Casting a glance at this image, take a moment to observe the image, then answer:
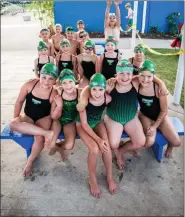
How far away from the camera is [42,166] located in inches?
163

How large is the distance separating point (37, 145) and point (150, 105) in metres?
1.94

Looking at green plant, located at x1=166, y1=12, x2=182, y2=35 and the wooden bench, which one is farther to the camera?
green plant, located at x1=166, y1=12, x2=182, y2=35

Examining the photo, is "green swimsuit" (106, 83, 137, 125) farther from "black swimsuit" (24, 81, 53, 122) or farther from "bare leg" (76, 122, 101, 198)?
"black swimsuit" (24, 81, 53, 122)

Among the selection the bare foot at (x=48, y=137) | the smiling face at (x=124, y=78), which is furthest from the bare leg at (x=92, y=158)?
the smiling face at (x=124, y=78)

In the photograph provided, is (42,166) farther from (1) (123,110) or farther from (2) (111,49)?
(2) (111,49)

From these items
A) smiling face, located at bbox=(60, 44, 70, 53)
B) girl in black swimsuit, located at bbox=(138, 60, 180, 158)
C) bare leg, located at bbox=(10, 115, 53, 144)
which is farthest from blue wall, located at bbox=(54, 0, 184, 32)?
bare leg, located at bbox=(10, 115, 53, 144)

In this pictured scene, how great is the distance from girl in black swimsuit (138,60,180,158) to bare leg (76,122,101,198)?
894 millimetres

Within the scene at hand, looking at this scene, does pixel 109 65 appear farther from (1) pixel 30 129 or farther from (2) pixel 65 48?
(1) pixel 30 129

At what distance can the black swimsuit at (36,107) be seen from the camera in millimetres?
3822

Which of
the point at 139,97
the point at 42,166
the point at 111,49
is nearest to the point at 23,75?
the point at 111,49

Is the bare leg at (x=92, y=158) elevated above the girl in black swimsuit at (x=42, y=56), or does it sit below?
below

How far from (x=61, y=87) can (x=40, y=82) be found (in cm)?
38

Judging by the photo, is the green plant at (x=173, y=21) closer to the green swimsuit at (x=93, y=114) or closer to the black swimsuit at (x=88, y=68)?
the black swimsuit at (x=88, y=68)

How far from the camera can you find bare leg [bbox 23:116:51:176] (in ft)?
12.4
